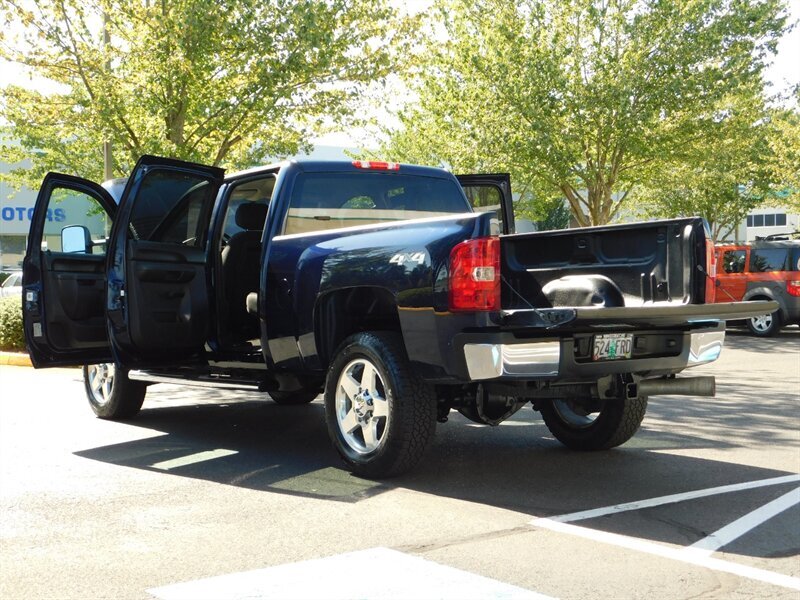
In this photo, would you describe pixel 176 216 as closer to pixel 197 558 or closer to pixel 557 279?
pixel 557 279

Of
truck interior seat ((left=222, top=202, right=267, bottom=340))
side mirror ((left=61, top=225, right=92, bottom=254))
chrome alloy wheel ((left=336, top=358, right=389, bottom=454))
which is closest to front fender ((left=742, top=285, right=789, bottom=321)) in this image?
truck interior seat ((left=222, top=202, right=267, bottom=340))

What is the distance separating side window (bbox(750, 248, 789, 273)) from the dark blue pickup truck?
12588 millimetres

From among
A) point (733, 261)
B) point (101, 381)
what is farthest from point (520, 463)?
point (733, 261)

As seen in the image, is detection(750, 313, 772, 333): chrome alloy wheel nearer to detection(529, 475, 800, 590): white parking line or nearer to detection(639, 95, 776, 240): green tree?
detection(639, 95, 776, 240): green tree

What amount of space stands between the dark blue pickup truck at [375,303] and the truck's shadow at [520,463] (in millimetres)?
337

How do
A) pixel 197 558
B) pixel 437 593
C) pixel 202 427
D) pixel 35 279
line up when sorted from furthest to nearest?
pixel 202 427
pixel 35 279
pixel 197 558
pixel 437 593

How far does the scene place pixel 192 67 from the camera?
51.3ft

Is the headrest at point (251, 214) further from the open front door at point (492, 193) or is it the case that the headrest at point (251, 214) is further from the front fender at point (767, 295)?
the front fender at point (767, 295)

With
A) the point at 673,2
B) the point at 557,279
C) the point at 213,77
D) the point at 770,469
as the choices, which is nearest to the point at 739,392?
the point at 770,469

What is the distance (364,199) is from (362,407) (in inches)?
75.1

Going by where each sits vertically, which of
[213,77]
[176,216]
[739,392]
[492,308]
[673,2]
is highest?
[673,2]

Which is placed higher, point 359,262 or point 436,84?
point 436,84

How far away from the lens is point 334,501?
5516 millimetres

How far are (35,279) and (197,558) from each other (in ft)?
13.5
